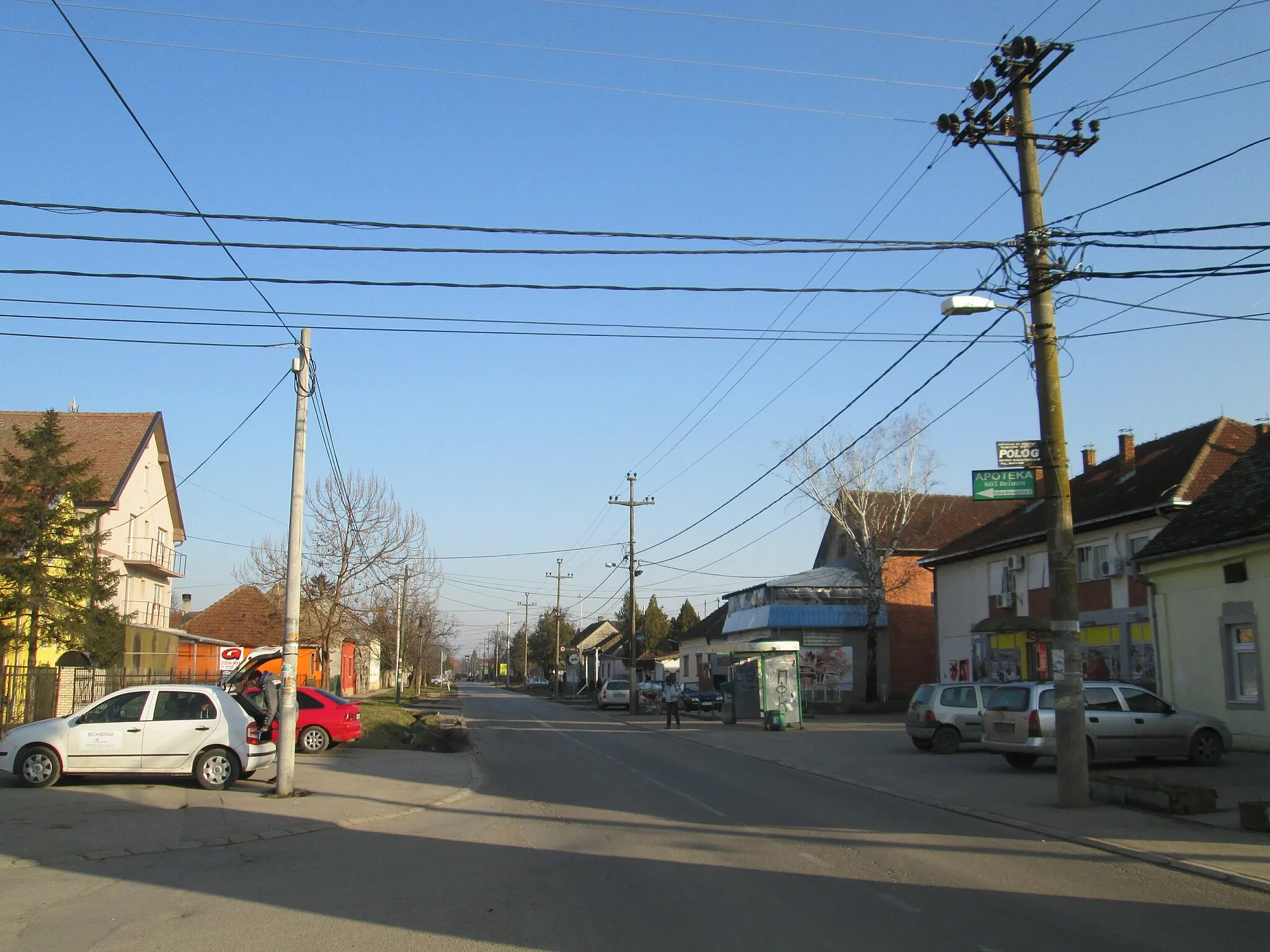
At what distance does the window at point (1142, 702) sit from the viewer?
18312 mm

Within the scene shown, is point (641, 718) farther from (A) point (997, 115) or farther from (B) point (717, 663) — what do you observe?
(A) point (997, 115)

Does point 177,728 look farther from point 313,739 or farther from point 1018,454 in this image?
point 1018,454

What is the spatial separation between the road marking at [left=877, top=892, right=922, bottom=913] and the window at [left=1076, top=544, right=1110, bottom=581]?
2353 cm

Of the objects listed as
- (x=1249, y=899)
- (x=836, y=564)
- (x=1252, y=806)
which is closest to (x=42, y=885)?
(x=1249, y=899)

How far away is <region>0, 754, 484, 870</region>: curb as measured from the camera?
10148 millimetres

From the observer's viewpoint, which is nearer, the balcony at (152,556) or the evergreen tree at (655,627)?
the balcony at (152,556)

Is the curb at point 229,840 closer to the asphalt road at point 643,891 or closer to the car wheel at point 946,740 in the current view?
the asphalt road at point 643,891

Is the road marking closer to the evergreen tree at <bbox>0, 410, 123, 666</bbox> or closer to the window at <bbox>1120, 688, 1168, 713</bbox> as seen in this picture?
the window at <bbox>1120, 688, 1168, 713</bbox>

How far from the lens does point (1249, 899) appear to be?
8.20m

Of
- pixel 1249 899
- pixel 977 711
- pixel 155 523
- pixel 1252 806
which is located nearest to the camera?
pixel 1249 899

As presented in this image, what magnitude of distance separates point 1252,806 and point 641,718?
114ft

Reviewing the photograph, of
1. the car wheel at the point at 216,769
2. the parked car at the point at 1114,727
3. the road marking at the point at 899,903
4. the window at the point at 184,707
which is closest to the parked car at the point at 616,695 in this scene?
the parked car at the point at 1114,727

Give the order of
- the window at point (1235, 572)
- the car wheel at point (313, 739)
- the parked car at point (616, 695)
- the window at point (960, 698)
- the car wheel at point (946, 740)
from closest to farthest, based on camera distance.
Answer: the window at point (1235, 572) < the car wheel at point (313, 739) < the car wheel at point (946, 740) < the window at point (960, 698) < the parked car at point (616, 695)

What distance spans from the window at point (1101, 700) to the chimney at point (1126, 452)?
16.2 metres
